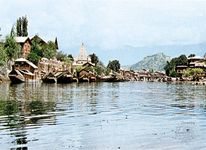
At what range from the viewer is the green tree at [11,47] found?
421ft

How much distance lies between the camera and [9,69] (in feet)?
443

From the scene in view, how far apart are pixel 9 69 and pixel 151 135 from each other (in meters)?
117

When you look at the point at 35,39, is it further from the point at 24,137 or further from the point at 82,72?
the point at 24,137

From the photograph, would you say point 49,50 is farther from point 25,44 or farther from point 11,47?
point 11,47

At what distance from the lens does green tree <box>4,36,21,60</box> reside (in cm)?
12824

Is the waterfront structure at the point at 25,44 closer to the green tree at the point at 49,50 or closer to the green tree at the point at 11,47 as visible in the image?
the green tree at the point at 49,50

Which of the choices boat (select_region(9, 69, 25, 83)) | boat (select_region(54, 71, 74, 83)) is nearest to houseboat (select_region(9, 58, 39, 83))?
boat (select_region(9, 69, 25, 83))

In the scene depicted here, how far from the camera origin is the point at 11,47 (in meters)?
131

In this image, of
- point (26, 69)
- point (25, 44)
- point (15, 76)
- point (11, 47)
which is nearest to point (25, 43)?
point (25, 44)

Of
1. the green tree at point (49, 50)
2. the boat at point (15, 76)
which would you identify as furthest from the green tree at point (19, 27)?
the boat at point (15, 76)

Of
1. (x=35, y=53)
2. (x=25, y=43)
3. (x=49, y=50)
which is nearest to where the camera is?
(x=25, y=43)

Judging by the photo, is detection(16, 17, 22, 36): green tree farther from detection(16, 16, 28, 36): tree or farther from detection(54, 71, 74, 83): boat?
detection(54, 71, 74, 83): boat

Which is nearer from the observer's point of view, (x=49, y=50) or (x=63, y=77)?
(x=63, y=77)

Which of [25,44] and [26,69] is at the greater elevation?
[25,44]
